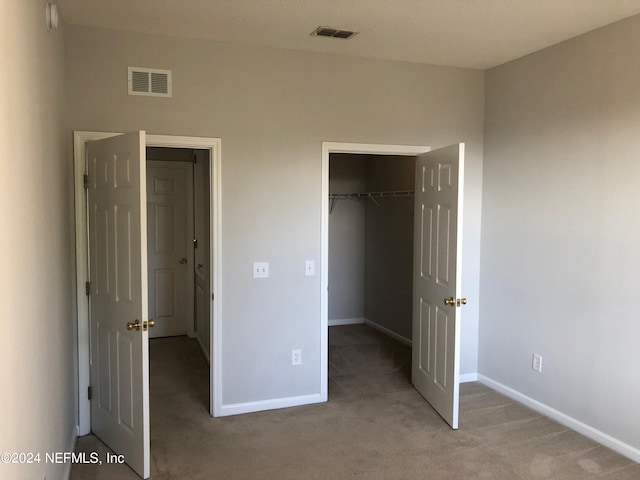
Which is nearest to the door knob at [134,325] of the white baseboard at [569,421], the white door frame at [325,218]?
the white door frame at [325,218]

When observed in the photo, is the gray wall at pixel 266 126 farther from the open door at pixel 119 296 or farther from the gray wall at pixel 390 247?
the gray wall at pixel 390 247

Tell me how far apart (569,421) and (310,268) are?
2096 mm

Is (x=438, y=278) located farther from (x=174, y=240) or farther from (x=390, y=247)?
(x=174, y=240)

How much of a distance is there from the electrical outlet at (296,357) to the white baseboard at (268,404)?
0.27 m

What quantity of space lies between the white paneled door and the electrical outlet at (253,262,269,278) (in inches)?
87.8

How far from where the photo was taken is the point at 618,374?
321 centimetres

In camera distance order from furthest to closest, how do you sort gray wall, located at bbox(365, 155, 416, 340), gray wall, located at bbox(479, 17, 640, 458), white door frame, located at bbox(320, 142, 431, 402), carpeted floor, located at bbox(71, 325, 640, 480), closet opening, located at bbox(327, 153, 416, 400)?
gray wall, located at bbox(365, 155, 416, 340) < closet opening, located at bbox(327, 153, 416, 400) < white door frame, located at bbox(320, 142, 431, 402) < gray wall, located at bbox(479, 17, 640, 458) < carpeted floor, located at bbox(71, 325, 640, 480)

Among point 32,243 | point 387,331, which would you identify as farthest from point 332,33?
point 387,331

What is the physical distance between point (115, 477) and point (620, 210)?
133 inches

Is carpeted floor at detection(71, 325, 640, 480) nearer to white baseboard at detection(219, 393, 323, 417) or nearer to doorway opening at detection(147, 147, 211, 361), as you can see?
white baseboard at detection(219, 393, 323, 417)

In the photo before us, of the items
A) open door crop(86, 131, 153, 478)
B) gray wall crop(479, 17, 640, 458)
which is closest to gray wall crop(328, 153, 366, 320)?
gray wall crop(479, 17, 640, 458)

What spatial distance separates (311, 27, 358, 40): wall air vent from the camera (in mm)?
3297

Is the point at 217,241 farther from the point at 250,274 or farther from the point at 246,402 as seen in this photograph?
the point at 246,402

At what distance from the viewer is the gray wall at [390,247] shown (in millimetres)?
5496
